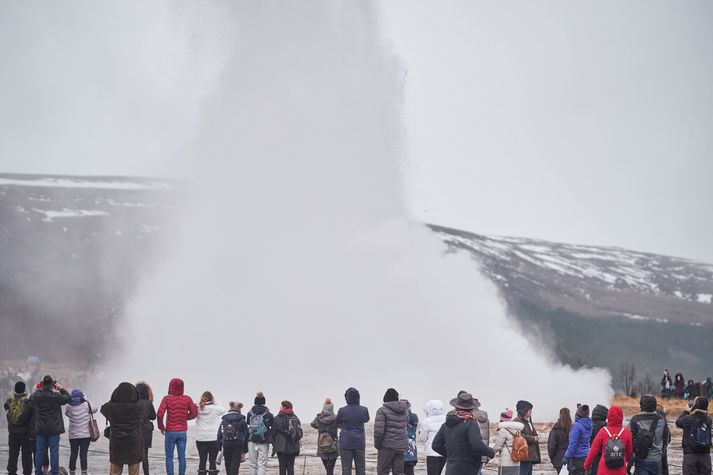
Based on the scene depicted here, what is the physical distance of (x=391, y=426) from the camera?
1589 centimetres

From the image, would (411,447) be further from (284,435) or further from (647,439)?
(647,439)

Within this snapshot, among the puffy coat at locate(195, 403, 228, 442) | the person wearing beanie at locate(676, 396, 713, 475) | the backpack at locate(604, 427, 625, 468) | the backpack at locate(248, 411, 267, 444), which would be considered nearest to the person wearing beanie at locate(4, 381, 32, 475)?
the puffy coat at locate(195, 403, 228, 442)

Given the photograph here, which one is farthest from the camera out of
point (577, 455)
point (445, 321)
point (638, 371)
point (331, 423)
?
point (638, 371)

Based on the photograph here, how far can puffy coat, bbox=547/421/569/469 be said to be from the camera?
16.5 m

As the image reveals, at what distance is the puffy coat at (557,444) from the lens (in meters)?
16.5

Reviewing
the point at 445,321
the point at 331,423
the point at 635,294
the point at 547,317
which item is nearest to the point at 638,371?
the point at 547,317

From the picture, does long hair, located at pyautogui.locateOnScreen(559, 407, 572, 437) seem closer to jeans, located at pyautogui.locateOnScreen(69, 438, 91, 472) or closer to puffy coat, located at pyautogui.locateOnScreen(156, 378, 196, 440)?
puffy coat, located at pyautogui.locateOnScreen(156, 378, 196, 440)

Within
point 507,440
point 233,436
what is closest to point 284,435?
point 233,436

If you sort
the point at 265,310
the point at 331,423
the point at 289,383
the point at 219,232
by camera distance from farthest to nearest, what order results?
the point at 219,232 < the point at 265,310 < the point at 289,383 < the point at 331,423

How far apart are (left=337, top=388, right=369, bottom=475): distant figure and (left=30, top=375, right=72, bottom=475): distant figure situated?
177 inches

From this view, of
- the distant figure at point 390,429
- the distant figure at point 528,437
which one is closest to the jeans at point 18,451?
the distant figure at point 390,429

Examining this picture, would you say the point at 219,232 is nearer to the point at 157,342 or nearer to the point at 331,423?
the point at 157,342

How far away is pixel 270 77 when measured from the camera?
56.6m

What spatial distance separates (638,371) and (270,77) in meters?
60.0
